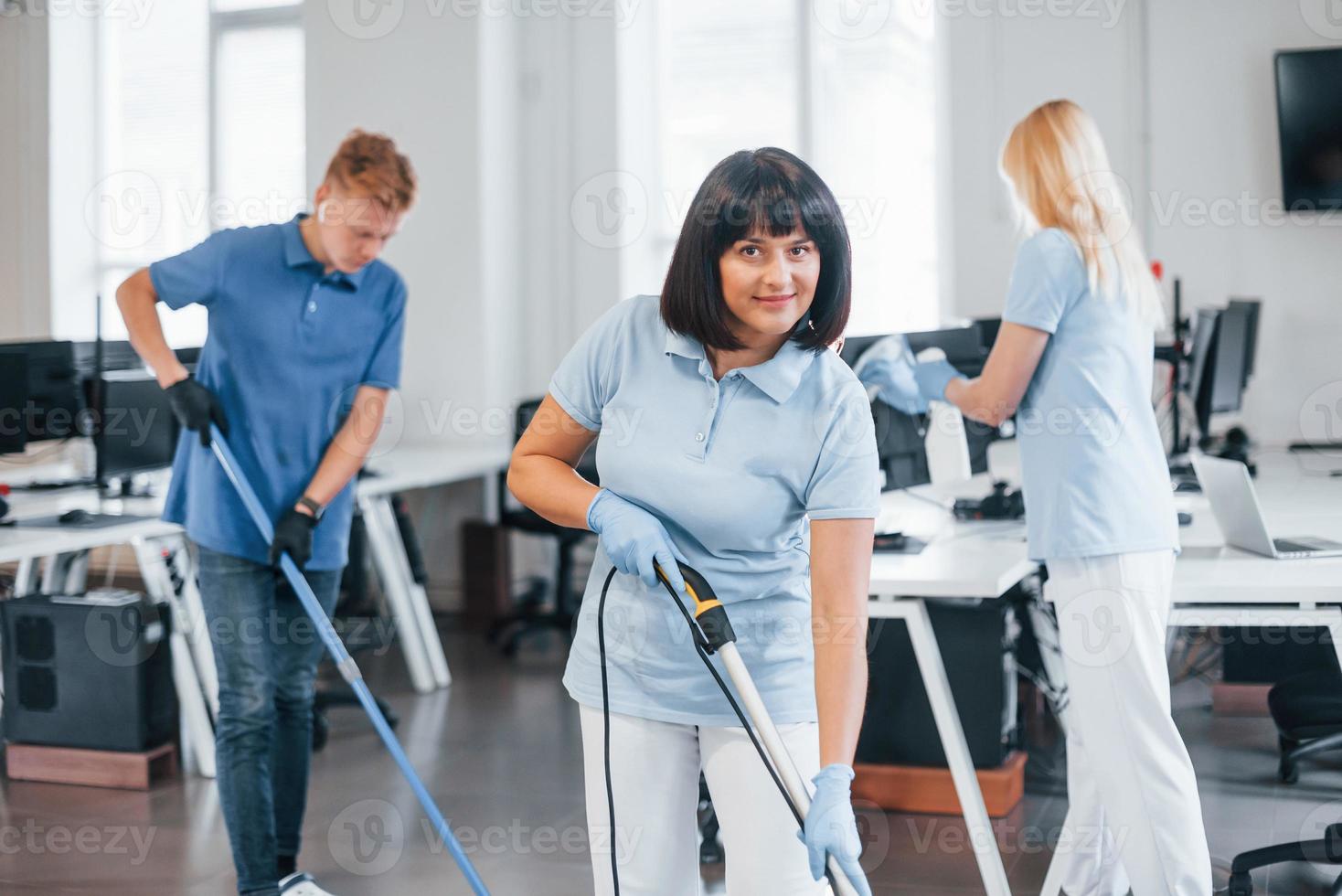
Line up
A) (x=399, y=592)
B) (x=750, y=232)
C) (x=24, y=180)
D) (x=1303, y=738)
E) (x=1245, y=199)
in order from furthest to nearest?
(x=24, y=180) → (x=1245, y=199) → (x=399, y=592) → (x=1303, y=738) → (x=750, y=232)

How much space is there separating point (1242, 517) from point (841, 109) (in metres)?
3.64

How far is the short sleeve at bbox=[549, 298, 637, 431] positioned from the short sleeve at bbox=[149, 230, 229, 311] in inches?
46.6

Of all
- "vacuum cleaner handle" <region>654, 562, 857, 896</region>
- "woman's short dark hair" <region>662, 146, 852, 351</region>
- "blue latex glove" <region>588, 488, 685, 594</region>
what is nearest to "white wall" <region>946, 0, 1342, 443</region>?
"woman's short dark hair" <region>662, 146, 852, 351</region>

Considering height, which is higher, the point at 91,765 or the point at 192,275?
the point at 192,275

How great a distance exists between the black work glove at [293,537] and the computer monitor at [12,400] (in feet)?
6.24

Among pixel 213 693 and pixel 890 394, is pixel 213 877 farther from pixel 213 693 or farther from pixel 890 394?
pixel 890 394

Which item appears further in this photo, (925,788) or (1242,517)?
(925,788)

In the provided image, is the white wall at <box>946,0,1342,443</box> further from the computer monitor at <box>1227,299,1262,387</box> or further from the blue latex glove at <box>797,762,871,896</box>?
the blue latex glove at <box>797,762,871,896</box>

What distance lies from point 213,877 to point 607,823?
173cm

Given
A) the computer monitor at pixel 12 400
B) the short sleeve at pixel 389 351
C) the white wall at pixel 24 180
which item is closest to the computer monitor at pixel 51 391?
the computer monitor at pixel 12 400

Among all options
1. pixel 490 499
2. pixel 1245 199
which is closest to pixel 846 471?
pixel 1245 199

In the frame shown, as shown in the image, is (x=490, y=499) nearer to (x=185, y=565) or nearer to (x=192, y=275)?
(x=185, y=565)

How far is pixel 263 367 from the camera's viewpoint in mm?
2600

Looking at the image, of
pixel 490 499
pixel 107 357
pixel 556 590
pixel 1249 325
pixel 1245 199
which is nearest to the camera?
pixel 107 357
